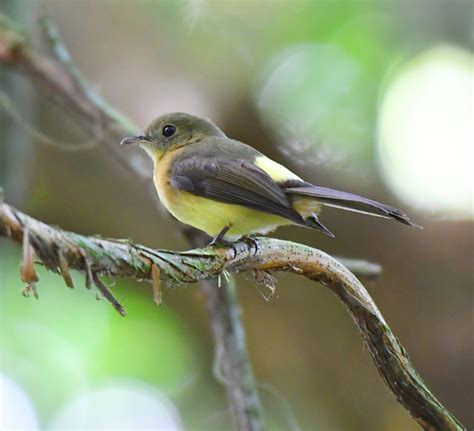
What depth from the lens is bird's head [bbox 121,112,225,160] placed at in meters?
3.50

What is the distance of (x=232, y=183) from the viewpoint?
2791mm

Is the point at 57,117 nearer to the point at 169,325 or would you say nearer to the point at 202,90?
the point at 202,90

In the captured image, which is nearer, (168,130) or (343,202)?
(343,202)

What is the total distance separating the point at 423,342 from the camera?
397 cm

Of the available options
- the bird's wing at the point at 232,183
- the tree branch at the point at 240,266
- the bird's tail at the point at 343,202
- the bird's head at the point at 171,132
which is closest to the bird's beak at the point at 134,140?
the bird's head at the point at 171,132

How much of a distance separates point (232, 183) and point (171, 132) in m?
0.84

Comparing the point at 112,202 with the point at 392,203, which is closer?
the point at 392,203

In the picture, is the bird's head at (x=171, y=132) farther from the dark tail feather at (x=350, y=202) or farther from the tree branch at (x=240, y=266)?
the tree branch at (x=240, y=266)

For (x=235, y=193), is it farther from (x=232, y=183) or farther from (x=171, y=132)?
(x=171, y=132)

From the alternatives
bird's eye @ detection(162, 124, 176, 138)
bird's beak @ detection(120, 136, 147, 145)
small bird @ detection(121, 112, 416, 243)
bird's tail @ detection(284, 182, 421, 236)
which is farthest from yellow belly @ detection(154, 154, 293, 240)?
bird's eye @ detection(162, 124, 176, 138)

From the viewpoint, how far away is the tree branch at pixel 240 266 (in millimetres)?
1161

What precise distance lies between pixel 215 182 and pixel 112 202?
192cm

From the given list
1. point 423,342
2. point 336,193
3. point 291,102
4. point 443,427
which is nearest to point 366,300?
point 443,427

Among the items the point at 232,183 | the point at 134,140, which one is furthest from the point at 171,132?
the point at 232,183
